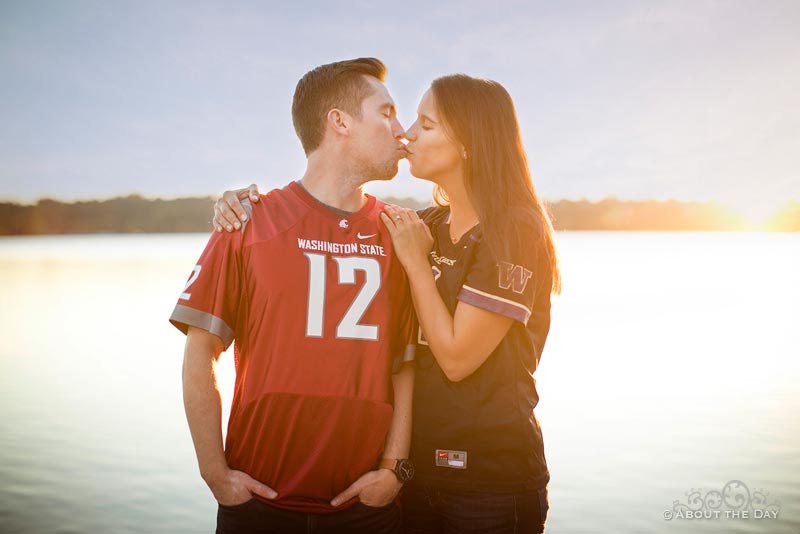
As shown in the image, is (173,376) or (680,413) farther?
(173,376)

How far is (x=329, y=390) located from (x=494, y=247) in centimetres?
86

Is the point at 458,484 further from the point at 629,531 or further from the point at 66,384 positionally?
the point at 66,384

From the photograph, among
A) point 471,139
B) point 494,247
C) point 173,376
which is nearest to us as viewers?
point 494,247

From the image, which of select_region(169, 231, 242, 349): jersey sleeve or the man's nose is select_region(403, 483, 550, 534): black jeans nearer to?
select_region(169, 231, 242, 349): jersey sleeve

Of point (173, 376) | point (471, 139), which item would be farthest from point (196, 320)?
point (173, 376)

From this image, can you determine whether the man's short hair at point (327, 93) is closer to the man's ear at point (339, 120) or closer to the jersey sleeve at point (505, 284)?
the man's ear at point (339, 120)

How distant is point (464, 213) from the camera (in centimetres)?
296

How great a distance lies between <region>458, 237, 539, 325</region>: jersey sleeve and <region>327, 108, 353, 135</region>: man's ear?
2.68 ft

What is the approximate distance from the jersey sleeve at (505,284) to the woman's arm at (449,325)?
0.04 m

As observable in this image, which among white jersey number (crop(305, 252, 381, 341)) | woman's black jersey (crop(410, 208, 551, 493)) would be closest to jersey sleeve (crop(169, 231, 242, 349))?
white jersey number (crop(305, 252, 381, 341))

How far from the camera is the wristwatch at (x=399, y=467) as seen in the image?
262 cm

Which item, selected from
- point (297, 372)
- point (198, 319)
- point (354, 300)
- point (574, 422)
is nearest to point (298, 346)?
point (297, 372)

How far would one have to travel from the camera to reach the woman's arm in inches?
101

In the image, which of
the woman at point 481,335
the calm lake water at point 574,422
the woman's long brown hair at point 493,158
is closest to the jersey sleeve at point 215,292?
the woman at point 481,335
